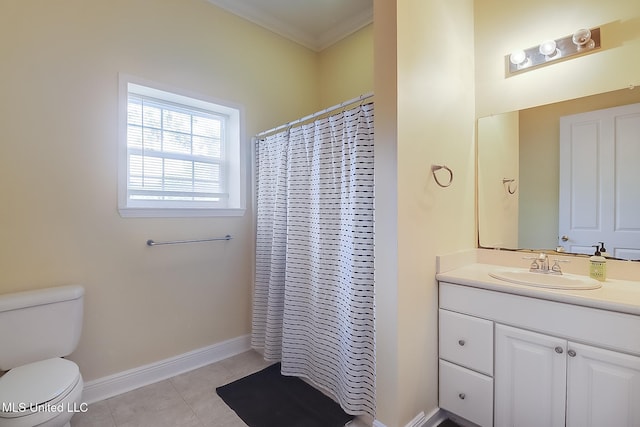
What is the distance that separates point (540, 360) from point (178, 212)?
89.1 inches

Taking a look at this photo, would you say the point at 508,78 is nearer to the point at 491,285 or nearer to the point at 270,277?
the point at 491,285

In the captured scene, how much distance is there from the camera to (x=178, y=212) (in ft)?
7.09

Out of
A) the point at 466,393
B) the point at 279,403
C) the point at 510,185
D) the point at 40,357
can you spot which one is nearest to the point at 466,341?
the point at 466,393

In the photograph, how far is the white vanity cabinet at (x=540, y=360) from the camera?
1152 mm

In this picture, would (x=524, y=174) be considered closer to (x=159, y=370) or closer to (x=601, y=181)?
(x=601, y=181)

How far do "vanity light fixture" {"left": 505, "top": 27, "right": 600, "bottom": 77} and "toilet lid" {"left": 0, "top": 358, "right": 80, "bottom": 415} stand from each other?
290cm

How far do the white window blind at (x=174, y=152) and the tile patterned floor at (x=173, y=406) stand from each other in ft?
4.26

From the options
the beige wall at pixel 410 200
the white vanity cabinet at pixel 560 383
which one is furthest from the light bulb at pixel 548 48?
the white vanity cabinet at pixel 560 383

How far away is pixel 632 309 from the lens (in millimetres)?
1110

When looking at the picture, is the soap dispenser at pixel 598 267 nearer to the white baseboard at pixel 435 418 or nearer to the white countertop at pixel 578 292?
the white countertop at pixel 578 292

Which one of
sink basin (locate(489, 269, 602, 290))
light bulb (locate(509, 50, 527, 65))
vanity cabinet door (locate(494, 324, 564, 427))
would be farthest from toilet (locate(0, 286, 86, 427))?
light bulb (locate(509, 50, 527, 65))

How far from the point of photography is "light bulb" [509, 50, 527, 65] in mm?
1791

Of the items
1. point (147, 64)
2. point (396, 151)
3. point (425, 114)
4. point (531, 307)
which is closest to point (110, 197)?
point (147, 64)

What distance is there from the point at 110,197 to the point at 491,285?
88.4 inches
